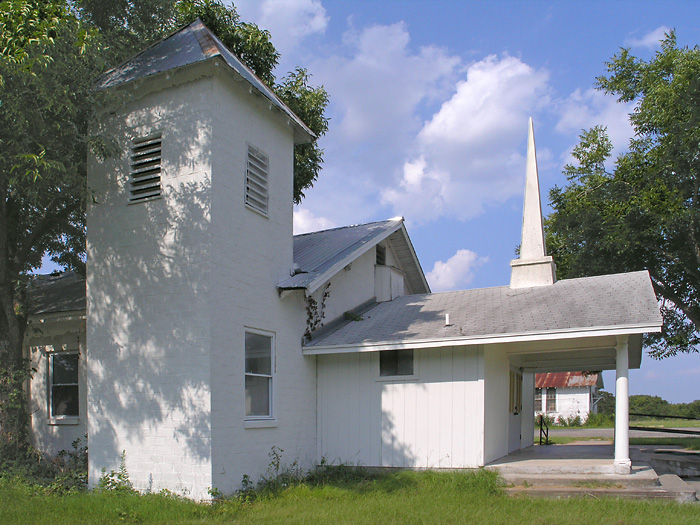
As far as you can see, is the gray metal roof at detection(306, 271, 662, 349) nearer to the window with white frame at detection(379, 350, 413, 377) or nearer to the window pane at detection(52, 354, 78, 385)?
the window with white frame at detection(379, 350, 413, 377)

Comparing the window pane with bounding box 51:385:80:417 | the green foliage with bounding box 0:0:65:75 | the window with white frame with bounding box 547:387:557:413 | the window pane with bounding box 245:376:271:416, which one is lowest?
the window with white frame with bounding box 547:387:557:413

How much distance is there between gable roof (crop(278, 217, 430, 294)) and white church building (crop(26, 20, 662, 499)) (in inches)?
4.2

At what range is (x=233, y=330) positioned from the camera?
1016 cm

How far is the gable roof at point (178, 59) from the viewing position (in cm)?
1034

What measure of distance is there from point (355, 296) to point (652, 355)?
15.7 m

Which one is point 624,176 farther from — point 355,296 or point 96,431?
point 96,431

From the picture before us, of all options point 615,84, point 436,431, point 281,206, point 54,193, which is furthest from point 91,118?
point 615,84

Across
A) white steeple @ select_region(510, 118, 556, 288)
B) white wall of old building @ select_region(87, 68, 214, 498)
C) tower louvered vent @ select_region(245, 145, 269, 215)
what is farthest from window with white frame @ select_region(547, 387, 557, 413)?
white wall of old building @ select_region(87, 68, 214, 498)

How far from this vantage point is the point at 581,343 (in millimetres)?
11711

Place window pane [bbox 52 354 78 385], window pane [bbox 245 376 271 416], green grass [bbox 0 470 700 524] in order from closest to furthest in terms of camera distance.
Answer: green grass [bbox 0 470 700 524], window pane [bbox 245 376 271 416], window pane [bbox 52 354 78 385]

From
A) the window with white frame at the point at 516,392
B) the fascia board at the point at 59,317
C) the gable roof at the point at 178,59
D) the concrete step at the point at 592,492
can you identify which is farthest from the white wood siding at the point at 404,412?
the gable roof at the point at 178,59

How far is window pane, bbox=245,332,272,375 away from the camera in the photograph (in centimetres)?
1067

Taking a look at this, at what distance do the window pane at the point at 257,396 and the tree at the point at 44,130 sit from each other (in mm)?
4274

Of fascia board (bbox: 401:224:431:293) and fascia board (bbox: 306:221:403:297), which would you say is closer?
fascia board (bbox: 306:221:403:297)
